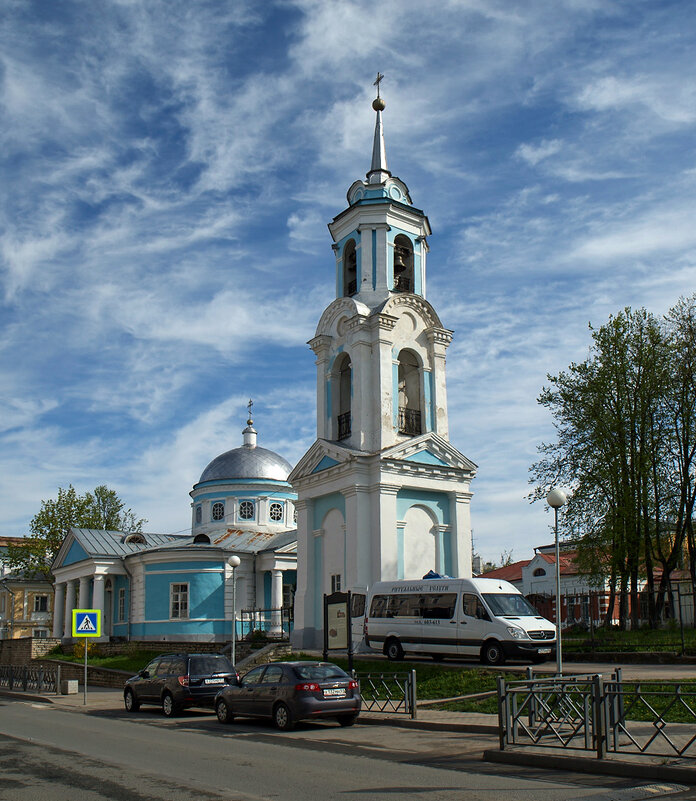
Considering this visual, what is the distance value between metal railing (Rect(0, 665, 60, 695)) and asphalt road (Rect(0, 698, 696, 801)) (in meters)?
11.3

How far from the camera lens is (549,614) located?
40438 mm

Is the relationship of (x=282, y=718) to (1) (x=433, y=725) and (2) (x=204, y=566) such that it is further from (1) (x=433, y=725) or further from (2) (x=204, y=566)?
(2) (x=204, y=566)

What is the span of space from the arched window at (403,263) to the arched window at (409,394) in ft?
9.06

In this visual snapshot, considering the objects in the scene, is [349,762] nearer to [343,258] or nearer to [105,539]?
[343,258]

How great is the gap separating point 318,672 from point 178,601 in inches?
971

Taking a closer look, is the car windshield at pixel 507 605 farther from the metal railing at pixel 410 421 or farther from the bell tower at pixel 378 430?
the metal railing at pixel 410 421

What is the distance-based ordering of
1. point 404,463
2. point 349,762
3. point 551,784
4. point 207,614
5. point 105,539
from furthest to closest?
point 105,539
point 207,614
point 404,463
point 349,762
point 551,784

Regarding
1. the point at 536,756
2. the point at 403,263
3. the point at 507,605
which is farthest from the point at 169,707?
the point at 403,263

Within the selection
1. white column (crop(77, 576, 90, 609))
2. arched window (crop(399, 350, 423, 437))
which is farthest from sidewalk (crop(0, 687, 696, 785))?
white column (crop(77, 576, 90, 609))

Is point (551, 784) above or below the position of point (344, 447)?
below

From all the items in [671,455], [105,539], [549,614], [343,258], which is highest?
[343,258]

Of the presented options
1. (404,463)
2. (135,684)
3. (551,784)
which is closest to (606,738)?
(551,784)

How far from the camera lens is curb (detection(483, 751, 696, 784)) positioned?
862 centimetres

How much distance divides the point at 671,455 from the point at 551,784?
24194 millimetres
